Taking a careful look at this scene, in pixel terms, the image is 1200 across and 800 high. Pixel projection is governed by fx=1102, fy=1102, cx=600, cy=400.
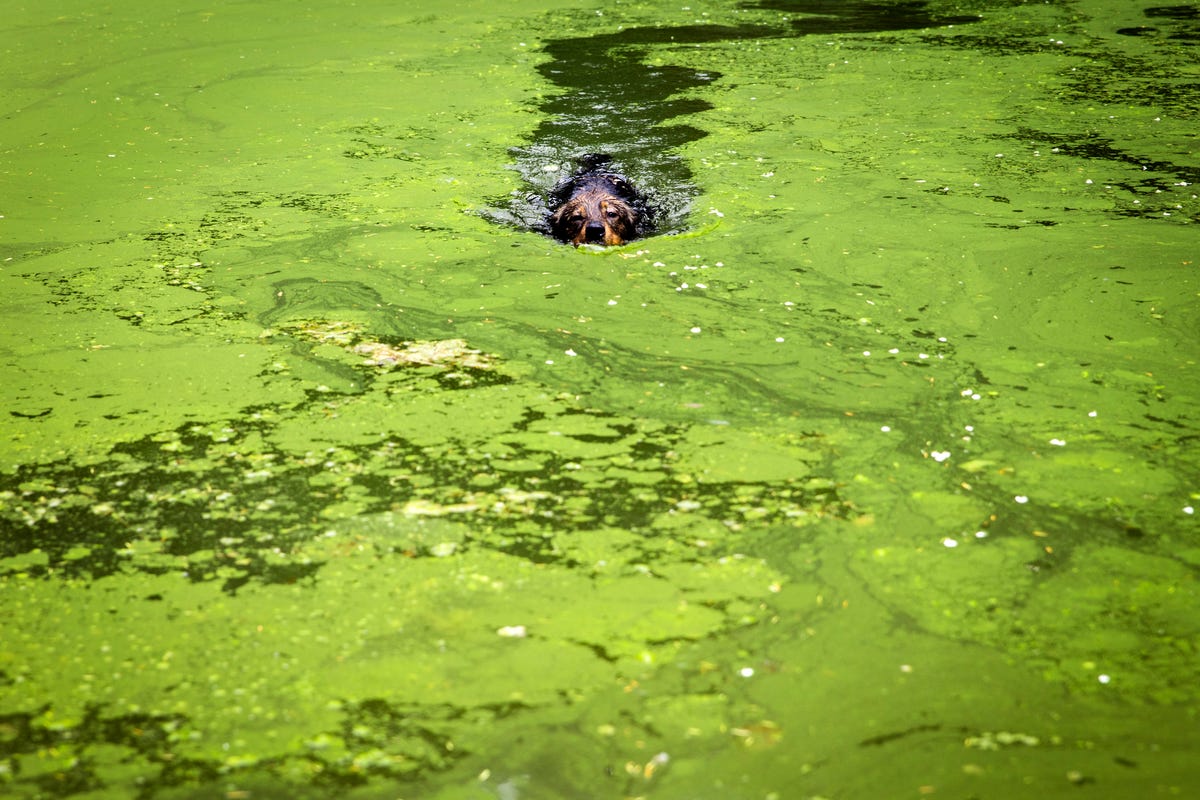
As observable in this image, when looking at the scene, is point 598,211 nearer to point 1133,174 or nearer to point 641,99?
point 641,99

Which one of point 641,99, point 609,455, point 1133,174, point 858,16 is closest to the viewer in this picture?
point 609,455

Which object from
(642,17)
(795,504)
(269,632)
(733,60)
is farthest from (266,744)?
(642,17)

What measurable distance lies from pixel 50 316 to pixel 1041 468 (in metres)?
3.64

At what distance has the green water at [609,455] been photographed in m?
2.27

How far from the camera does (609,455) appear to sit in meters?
3.33

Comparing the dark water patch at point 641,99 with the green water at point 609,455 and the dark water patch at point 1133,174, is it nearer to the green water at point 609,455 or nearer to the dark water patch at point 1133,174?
the green water at point 609,455

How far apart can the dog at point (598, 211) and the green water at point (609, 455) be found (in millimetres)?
117

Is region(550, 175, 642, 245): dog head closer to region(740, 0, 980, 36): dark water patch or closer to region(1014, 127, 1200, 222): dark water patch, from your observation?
region(1014, 127, 1200, 222): dark water patch

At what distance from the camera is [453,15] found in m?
9.68

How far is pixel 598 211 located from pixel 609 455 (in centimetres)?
197

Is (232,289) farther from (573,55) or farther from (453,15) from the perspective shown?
(453,15)

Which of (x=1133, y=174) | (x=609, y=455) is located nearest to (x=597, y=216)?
(x=609, y=455)

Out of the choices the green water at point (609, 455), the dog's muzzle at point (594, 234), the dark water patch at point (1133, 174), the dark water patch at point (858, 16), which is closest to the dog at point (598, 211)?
the dog's muzzle at point (594, 234)

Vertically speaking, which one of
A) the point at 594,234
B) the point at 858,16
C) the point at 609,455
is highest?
the point at 858,16
